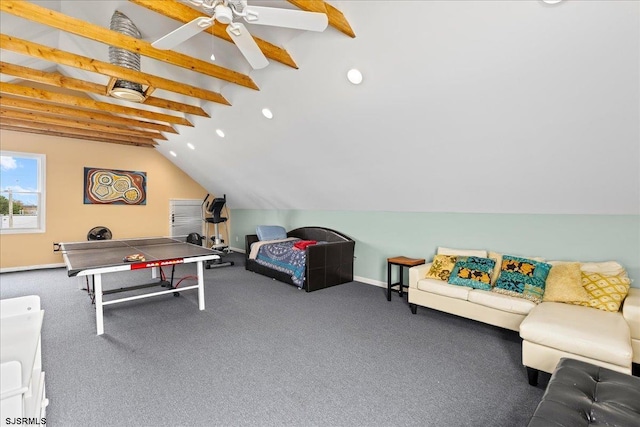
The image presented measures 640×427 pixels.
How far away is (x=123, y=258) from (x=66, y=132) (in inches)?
175

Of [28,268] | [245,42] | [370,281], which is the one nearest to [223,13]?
[245,42]

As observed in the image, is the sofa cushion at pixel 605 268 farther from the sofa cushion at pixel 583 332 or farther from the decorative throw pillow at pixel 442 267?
the decorative throw pillow at pixel 442 267

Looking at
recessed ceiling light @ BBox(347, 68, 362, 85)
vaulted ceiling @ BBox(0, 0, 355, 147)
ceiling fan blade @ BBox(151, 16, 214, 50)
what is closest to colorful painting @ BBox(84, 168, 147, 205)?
vaulted ceiling @ BBox(0, 0, 355, 147)

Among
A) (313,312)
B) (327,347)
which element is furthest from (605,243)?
(313,312)

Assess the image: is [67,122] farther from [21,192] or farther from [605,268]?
[605,268]

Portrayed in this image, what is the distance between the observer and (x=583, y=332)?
6.82 ft

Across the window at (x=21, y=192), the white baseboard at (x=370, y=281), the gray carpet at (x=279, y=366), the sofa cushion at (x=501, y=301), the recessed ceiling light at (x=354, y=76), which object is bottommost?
the gray carpet at (x=279, y=366)

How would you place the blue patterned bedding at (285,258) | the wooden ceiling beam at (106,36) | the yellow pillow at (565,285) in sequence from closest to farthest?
the wooden ceiling beam at (106,36) → the yellow pillow at (565,285) → the blue patterned bedding at (285,258)

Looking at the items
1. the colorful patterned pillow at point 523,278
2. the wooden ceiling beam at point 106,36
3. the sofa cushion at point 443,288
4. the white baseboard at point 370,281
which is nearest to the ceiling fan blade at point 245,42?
the wooden ceiling beam at point 106,36

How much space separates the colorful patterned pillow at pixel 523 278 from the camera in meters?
2.97

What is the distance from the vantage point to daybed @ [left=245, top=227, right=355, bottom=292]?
4629mm

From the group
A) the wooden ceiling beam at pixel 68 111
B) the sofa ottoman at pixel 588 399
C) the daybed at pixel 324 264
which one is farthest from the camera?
the daybed at pixel 324 264

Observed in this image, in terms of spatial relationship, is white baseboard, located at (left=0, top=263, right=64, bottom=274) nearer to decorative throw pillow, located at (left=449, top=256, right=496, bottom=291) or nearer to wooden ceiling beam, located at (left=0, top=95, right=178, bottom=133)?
wooden ceiling beam, located at (left=0, top=95, right=178, bottom=133)

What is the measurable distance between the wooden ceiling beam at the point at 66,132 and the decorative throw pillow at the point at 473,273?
7.11 meters
